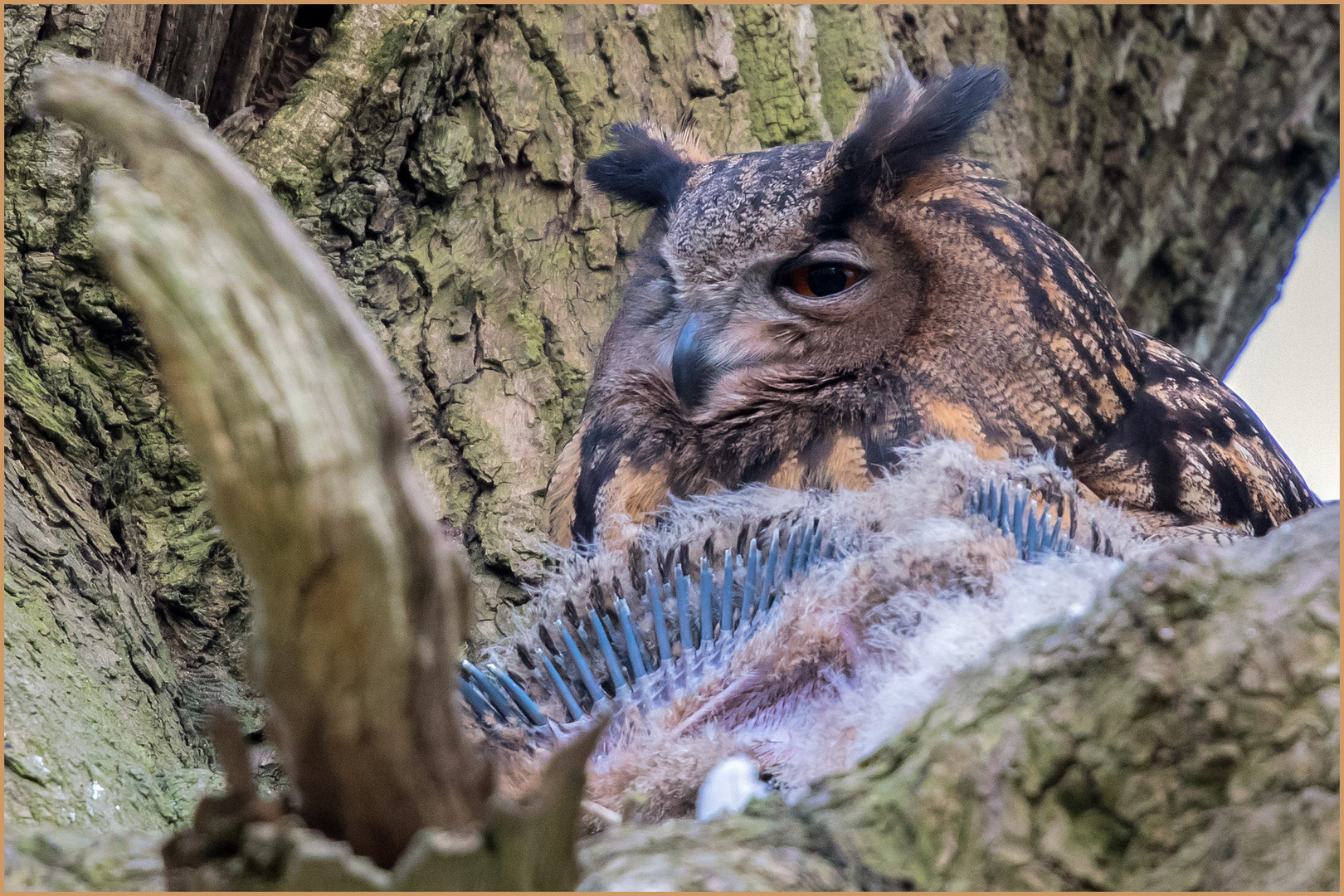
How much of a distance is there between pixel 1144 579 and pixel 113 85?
651 millimetres

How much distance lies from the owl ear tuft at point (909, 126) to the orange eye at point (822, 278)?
10cm

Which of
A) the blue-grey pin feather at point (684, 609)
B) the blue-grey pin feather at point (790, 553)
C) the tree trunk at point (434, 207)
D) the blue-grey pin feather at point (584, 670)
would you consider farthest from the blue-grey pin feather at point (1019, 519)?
the tree trunk at point (434, 207)

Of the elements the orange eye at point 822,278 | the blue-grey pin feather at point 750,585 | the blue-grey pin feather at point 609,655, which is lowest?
the blue-grey pin feather at point 609,655

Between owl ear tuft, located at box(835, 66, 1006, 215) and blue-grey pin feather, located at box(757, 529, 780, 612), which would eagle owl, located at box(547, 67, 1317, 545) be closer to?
owl ear tuft, located at box(835, 66, 1006, 215)

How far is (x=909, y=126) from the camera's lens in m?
1.55

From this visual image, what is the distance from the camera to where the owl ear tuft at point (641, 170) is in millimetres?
1794

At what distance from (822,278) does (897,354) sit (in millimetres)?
156

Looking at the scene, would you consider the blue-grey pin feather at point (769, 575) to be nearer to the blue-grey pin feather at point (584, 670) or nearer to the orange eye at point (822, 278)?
the blue-grey pin feather at point (584, 670)

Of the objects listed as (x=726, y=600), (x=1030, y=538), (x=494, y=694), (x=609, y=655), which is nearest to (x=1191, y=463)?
(x=1030, y=538)

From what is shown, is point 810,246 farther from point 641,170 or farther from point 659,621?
point 659,621

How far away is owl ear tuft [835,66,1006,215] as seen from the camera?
1.50m

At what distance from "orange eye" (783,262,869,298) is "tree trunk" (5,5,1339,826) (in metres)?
0.45

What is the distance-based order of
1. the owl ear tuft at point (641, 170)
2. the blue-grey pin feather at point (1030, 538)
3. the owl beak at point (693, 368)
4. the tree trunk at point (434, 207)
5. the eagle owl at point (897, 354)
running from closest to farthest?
1. the blue-grey pin feather at point (1030, 538)
2. the tree trunk at point (434, 207)
3. the eagle owl at point (897, 354)
4. the owl beak at point (693, 368)
5. the owl ear tuft at point (641, 170)

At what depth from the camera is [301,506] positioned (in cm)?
Answer: 50
